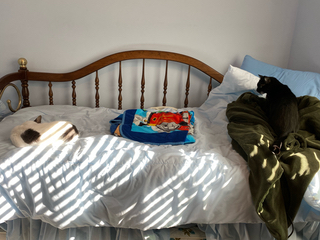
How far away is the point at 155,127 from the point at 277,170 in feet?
2.27

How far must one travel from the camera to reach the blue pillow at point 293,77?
1677 millimetres

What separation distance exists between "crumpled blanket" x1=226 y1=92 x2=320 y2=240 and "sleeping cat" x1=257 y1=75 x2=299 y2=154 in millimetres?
29

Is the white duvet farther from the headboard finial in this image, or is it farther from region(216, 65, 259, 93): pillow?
the headboard finial

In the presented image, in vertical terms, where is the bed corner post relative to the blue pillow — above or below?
below

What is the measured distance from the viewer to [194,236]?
1272 millimetres

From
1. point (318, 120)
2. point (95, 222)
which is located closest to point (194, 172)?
point (95, 222)

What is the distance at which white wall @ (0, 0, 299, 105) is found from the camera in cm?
185

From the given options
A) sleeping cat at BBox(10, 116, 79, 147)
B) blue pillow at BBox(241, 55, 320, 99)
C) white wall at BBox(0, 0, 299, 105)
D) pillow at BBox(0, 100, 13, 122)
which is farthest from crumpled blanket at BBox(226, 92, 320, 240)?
pillow at BBox(0, 100, 13, 122)

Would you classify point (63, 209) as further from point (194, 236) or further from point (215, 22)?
point (215, 22)

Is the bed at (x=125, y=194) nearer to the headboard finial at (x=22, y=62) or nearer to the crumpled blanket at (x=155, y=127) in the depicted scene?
the crumpled blanket at (x=155, y=127)

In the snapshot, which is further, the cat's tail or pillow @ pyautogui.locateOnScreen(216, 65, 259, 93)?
pillow @ pyautogui.locateOnScreen(216, 65, 259, 93)

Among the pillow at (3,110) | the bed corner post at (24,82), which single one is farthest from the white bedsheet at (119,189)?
the bed corner post at (24,82)

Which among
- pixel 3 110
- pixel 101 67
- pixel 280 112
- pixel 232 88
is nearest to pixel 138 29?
pixel 101 67

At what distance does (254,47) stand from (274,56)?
0.20 metres
